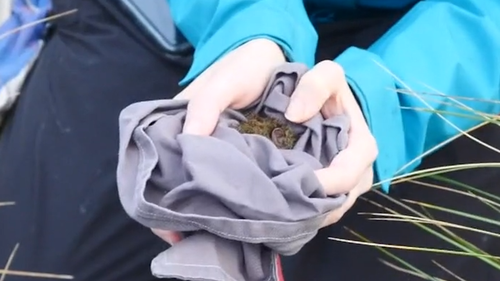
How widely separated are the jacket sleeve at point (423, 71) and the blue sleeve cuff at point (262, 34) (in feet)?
0.12

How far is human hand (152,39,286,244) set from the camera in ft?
1.71

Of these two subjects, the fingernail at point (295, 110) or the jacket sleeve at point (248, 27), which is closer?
the fingernail at point (295, 110)

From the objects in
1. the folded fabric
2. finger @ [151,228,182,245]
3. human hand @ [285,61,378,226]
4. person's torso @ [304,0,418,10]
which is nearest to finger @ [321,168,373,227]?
human hand @ [285,61,378,226]

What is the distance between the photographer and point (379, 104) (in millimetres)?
623

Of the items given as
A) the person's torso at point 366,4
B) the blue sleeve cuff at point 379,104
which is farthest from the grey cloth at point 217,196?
the person's torso at point 366,4

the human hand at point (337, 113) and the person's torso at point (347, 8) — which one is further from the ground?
the human hand at point (337, 113)

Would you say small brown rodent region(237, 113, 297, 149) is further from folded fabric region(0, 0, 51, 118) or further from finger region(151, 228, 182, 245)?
folded fabric region(0, 0, 51, 118)

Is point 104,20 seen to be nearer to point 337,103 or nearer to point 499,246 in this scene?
point 337,103

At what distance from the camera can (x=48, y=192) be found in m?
0.77

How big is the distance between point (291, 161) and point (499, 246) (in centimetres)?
30

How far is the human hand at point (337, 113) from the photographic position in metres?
0.53

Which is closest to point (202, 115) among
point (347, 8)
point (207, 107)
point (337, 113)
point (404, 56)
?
point (207, 107)

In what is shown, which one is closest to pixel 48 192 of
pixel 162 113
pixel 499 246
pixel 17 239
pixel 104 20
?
pixel 17 239

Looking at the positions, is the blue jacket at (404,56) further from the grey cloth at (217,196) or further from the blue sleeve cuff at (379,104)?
the grey cloth at (217,196)
